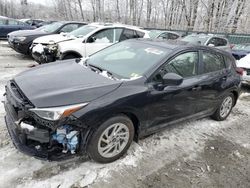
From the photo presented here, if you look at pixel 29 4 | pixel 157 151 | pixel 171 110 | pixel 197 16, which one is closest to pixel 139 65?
pixel 171 110

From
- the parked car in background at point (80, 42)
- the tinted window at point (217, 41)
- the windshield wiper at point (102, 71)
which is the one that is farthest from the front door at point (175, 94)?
the tinted window at point (217, 41)

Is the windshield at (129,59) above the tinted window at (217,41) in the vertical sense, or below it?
above

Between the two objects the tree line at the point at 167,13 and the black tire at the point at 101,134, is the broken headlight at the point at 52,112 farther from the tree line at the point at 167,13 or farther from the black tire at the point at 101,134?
the tree line at the point at 167,13

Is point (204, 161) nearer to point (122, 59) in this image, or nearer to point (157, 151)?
point (157, 151)

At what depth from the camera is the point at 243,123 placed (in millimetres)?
5309

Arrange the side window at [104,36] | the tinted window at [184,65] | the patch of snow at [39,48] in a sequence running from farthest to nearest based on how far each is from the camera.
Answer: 1. the side window at [104,36]
2. the patch of snow at [39,48]
3. the tinted window at [184,65]

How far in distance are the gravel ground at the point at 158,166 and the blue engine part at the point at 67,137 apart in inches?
15.2

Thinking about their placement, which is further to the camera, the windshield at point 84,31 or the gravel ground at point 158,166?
the windshield at point 84,31

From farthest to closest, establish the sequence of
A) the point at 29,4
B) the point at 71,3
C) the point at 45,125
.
Result: the point at 29,4, the point at 71,3, the point at 45,125

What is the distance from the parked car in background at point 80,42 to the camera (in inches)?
316

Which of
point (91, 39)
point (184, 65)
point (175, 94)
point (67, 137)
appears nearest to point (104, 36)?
point (91, 39)

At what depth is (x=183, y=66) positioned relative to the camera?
4059 mm

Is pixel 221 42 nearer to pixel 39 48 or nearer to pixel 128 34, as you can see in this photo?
pixel 128 34

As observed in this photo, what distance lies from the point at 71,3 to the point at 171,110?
127 ft
